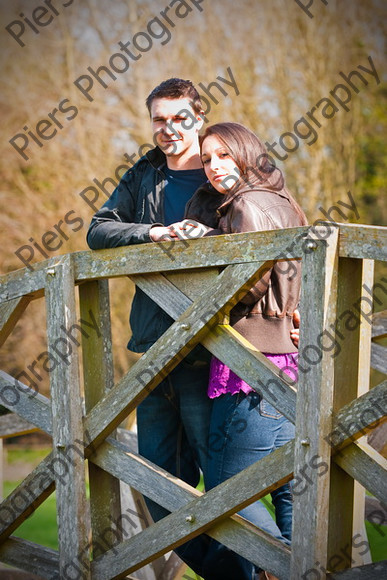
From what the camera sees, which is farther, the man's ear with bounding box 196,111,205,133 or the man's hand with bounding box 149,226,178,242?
the man's ear with bounding box 196,111,205,133

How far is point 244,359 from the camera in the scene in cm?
259

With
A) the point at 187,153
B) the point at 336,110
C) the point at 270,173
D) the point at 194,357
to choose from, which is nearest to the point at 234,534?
the point at 194,357

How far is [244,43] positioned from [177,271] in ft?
24.7

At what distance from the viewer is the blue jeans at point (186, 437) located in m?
2.95

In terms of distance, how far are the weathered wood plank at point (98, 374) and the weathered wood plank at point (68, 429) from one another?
0.08 meters

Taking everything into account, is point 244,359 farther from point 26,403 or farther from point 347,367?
point 26,403

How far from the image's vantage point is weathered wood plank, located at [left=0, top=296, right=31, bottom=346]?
10.7ft

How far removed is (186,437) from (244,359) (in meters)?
0.71

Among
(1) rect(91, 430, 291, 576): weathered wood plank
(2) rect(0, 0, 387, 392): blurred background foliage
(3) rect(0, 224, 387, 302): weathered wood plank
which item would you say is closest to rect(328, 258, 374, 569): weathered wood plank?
(3) rect(0, 224, 387, 302): weathered wood plank

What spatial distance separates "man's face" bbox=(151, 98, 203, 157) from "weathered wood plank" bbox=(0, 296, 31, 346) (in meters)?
0.85

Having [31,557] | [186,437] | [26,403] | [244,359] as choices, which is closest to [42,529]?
[31,557]

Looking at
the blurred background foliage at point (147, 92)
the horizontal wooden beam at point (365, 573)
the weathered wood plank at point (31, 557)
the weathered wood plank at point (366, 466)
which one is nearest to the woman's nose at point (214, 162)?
the weathered wood plank at point (366, 466)

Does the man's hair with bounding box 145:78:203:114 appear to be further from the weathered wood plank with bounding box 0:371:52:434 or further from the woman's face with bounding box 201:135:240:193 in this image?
the weathered wood plank with bounding box 0:371:52:434

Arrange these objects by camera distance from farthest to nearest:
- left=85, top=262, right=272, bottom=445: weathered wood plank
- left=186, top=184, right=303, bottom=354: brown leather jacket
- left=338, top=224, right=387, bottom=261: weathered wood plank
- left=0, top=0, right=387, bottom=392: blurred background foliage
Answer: left=0, top=0, right=387, bottom=392: blurred background foliage → left=186, top=184, right=303, bottom=354: brown leather jacket → left=85, top=262, right=272, bottom=445: weathered wood plank → left=338, top=224, right=387, bottom=261: weathered wood plank
